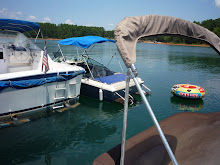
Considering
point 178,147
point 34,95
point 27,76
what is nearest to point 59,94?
point 34,95

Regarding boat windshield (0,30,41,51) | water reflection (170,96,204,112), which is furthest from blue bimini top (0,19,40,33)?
water reflection (170,96,204,112)

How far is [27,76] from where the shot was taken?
846 cm

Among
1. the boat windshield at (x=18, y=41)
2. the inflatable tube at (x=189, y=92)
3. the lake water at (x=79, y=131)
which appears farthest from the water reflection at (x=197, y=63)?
the boat windshield at (x=18, y=41)

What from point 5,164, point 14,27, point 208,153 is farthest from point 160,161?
point 14,27

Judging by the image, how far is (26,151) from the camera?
6.57m

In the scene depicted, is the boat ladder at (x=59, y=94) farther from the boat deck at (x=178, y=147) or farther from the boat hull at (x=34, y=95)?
the boat deck at (x=178, y=147)

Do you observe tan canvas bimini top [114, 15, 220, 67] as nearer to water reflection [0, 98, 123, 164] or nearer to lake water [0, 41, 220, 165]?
lake water [0, 41, 220, 165]

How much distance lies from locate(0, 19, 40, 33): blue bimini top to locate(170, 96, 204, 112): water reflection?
1006 cm

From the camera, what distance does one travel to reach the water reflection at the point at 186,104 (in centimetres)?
1120

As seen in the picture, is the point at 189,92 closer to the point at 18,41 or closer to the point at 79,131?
the point at 79,131

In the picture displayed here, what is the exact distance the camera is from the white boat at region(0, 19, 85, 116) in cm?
814

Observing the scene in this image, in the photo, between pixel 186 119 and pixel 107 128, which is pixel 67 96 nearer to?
pixel 107 128

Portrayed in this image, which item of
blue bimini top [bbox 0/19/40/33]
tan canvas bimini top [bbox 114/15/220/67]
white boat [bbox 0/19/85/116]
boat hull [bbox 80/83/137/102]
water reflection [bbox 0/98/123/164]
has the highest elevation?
blue bimini top [bbox 0/19/40/33]

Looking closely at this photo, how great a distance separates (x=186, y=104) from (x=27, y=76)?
9977 millimetres
